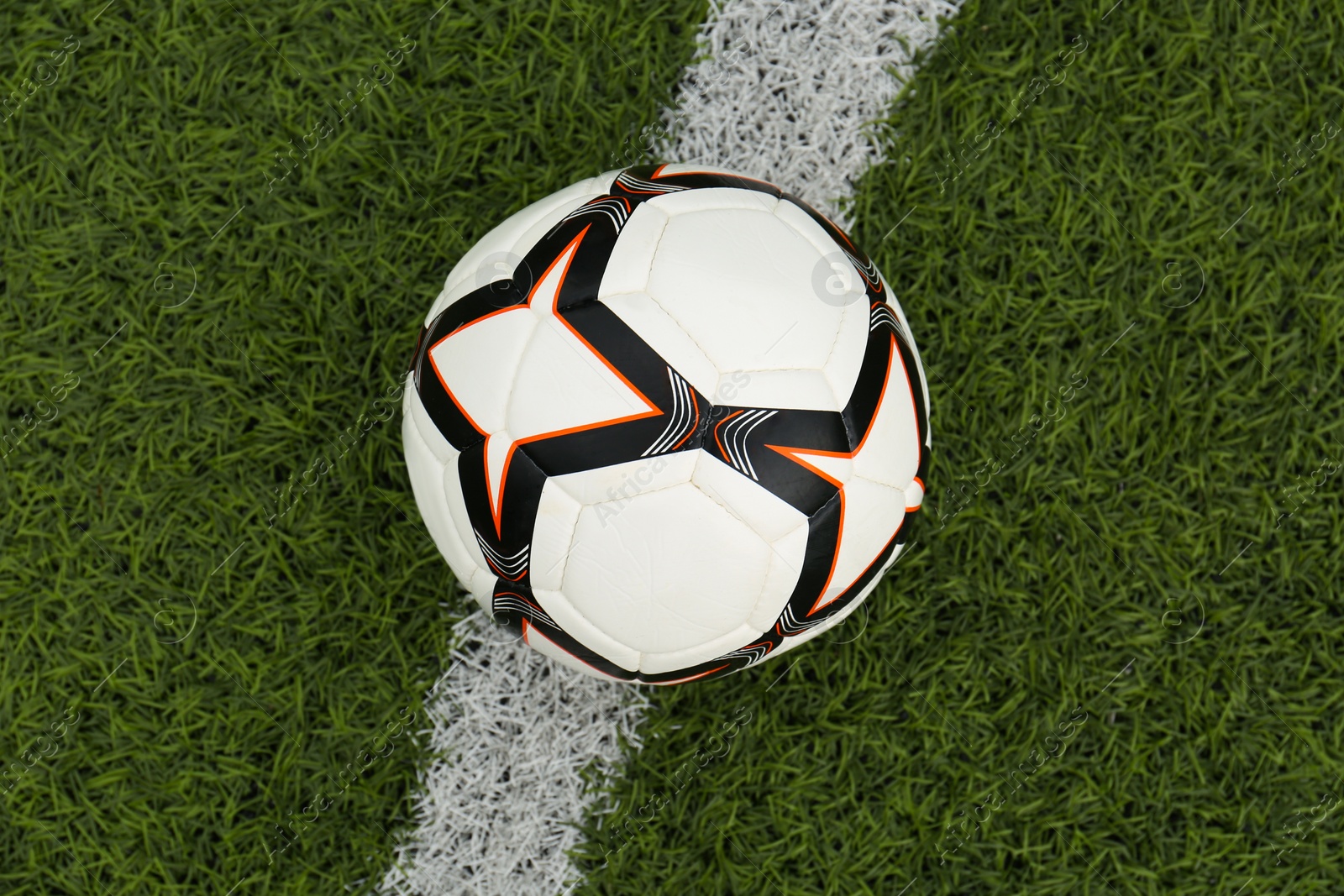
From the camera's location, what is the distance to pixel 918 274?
299 centimetres

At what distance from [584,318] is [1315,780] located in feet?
10.2

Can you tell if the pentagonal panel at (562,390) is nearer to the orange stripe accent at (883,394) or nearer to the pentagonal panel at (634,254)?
the pentagonal panel at (634,254)

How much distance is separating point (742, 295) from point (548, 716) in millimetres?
1687

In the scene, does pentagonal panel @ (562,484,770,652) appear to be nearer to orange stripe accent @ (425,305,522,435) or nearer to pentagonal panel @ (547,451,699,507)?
pentagonal panel @ (547,451,699,507)

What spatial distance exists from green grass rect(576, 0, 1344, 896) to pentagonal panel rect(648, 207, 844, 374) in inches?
45.2

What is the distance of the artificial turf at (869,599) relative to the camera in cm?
290

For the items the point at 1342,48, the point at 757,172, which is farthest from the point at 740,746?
the point at 1342,48

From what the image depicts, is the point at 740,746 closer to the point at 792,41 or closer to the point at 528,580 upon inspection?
the point at 528,580

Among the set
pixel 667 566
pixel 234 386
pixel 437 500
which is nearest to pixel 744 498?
pixel 667 566

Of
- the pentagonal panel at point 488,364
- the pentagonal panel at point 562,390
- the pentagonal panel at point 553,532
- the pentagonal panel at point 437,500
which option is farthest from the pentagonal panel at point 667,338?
the pentagonal panel at point 437,500

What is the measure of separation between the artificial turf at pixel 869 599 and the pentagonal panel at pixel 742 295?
1142 millimetres

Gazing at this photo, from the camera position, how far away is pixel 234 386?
2975 mm

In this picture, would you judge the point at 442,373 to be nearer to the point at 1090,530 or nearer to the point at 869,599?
the point at 869,599

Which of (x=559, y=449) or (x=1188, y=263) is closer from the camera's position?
(x=559, y=449)
